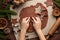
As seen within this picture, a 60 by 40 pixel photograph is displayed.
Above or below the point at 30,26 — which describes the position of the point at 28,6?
above

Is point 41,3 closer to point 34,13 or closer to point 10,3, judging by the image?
point 34,13

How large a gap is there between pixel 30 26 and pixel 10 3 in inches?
8.5

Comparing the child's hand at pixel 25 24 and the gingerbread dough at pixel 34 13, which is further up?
the gingerbread dough at pixel 34 13

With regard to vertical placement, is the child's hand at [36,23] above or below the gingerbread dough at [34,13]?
below

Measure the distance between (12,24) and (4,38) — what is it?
0.38 feet

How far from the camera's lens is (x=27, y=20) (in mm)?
1774

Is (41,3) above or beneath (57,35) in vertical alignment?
above

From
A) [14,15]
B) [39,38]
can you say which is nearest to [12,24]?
[14,15]

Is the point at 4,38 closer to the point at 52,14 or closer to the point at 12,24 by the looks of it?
the point at 12,24

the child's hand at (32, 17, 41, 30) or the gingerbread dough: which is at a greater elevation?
the gingerbread dough

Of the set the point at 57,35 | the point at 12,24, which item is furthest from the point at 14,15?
the point at 57,35

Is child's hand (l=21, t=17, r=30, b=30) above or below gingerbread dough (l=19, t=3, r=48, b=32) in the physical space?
below

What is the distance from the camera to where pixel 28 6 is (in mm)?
1824

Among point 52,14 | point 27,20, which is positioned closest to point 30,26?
point 27,20
